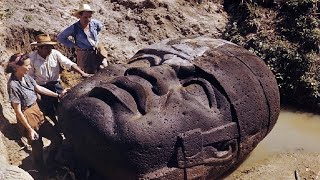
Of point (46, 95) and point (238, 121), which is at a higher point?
point (238, 121)

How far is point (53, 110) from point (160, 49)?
1.56 m

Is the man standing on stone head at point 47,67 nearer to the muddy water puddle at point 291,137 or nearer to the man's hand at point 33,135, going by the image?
the man's hand at point 33,135

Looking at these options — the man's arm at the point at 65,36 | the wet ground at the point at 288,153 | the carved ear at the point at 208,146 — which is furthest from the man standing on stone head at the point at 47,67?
the wet ground at the point at 288,153

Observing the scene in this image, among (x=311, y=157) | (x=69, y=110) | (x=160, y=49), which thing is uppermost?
(x=160, y=49)

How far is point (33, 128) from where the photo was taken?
6.06 metres

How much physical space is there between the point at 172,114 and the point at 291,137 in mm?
2931

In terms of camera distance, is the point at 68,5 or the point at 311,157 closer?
the point at 311,157

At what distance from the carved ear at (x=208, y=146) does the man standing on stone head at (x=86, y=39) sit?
8.21 feet

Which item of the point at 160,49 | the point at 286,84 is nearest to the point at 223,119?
the point at 160,49

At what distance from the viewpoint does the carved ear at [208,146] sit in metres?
5.27

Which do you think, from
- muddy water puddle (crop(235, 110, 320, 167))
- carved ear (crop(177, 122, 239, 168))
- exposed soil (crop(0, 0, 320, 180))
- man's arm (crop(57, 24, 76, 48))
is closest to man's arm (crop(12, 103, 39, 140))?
exposed soil (crop(0, 0, 320, 180))

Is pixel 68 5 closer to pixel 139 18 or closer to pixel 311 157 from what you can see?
pixel 139 18

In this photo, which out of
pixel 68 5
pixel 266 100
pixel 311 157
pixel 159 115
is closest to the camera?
pixel 159 115

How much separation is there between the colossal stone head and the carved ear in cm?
1
